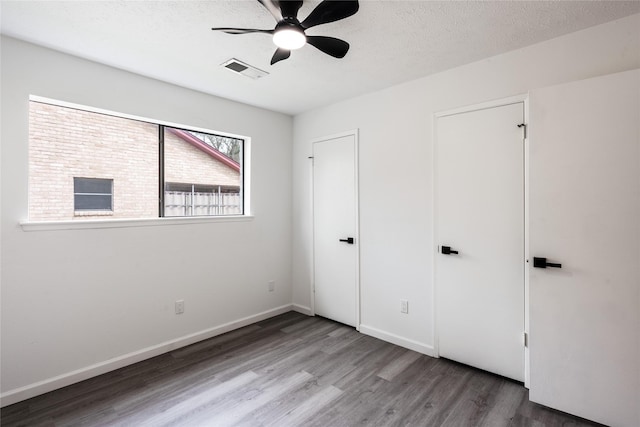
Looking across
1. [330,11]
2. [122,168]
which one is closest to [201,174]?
[122,168]

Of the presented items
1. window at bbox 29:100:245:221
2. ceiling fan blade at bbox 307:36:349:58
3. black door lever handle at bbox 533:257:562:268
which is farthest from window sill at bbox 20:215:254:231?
black door lever handle at bbox 533:257:562:268

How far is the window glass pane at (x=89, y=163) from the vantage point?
2396 millimetres

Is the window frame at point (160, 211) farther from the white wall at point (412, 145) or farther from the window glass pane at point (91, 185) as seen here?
the white wall at point (412, 145)

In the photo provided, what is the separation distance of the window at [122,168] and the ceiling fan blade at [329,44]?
1.96 meters

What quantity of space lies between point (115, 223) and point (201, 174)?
1033 mm

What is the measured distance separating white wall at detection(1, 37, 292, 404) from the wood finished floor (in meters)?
0.26

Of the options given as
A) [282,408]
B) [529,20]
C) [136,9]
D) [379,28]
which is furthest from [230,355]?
[529,20]

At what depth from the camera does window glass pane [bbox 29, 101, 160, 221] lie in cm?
240

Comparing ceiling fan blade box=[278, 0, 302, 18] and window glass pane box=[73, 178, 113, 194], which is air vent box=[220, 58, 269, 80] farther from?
window glass pane box=[73, 178, 113, 194]

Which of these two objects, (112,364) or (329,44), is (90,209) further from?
(329,44)

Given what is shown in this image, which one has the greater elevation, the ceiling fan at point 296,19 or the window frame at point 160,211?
the ceiling fan at point 296,19

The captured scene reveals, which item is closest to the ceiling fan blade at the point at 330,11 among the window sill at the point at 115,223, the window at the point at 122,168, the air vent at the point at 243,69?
the air vent at the point at 243,69

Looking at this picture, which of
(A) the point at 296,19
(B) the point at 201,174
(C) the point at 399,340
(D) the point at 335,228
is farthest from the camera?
(D) the point at 335,228

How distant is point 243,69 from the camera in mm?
2666
